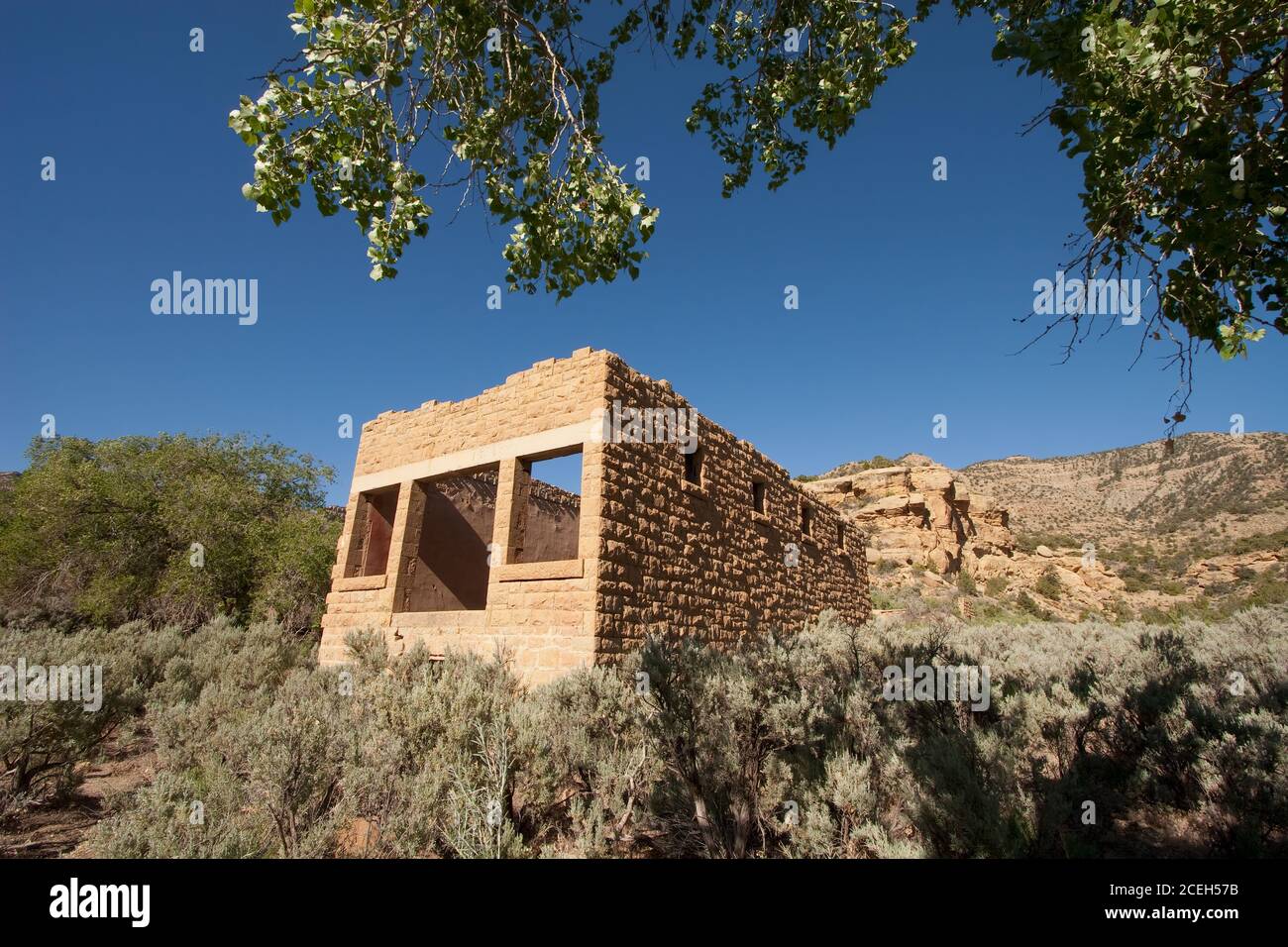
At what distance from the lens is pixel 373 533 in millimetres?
10031

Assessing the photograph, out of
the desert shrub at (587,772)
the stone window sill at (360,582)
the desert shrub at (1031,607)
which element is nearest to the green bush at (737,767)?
the desert shrub at (587,772)

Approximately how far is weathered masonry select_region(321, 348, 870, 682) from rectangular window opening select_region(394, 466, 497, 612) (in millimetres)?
32

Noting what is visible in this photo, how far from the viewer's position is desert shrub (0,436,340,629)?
1294 centimetres

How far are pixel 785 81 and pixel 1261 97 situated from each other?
3.64 meters

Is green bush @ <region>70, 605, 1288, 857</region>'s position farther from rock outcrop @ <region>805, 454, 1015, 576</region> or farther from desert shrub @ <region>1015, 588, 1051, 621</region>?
rock outcrop @ <region>805, 454, 1015, 576</region>

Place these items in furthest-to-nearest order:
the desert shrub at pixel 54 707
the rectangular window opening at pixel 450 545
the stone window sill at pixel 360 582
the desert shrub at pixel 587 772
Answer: the rectangular window opening at pixel 450 545, the stone window sill at pixel 360 582, the desert shrub at pixel 54 707, the desert shrub at pixel 587 772

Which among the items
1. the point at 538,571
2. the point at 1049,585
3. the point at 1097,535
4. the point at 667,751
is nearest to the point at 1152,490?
the point at 1097,535

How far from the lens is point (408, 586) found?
29.5 feet

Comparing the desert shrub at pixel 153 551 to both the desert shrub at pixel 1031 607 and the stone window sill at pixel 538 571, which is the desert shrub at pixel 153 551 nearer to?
the stone window sill at pixel 538 571

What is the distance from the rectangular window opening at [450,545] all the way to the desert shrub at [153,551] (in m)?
4.84

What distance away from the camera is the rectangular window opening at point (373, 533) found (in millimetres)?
9703
